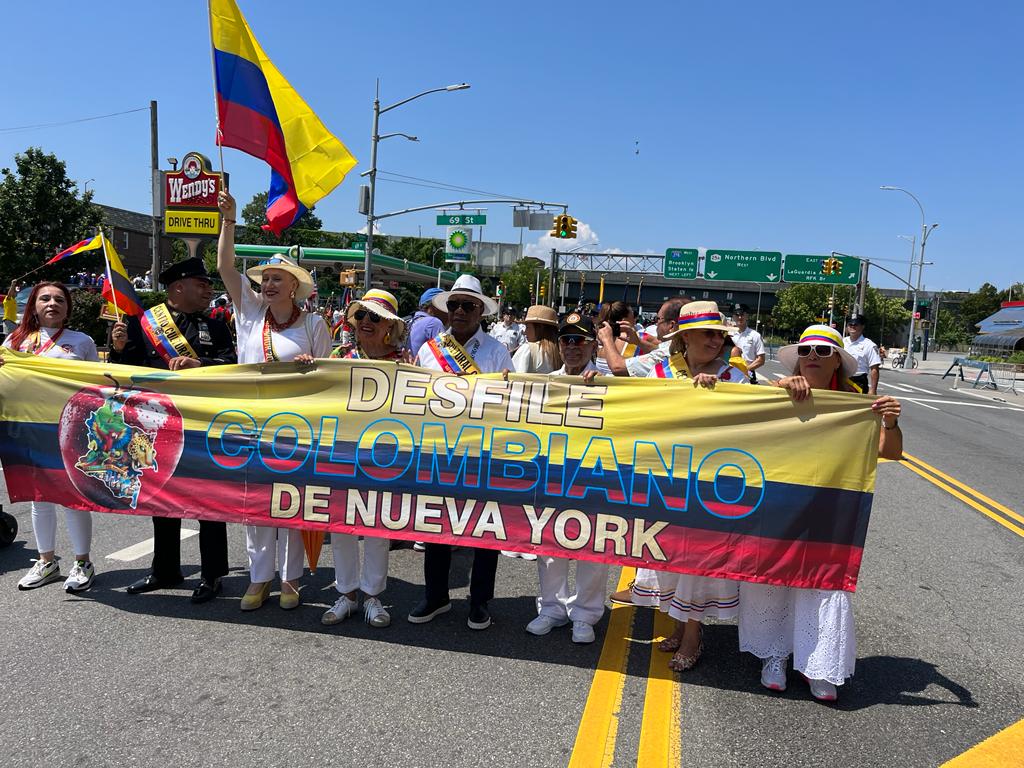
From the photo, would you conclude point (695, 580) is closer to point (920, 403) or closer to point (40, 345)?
point (40, 345)

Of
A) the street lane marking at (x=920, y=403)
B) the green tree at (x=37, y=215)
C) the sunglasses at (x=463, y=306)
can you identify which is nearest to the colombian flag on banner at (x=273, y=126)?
the sunglasses at (x=463, y=306)

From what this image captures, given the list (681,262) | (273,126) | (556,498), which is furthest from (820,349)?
(681,262)

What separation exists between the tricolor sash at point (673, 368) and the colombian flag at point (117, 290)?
352 cm

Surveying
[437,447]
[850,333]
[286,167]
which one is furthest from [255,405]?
[850,333]

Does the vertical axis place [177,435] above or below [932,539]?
above

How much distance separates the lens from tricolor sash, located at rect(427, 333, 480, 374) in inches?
163

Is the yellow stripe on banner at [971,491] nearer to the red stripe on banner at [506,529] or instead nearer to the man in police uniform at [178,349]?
the red stripe on banner at [506,529]

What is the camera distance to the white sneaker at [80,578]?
422 centimetres

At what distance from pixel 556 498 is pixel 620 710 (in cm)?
106

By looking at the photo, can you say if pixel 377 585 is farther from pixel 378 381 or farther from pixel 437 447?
pixel 378 381

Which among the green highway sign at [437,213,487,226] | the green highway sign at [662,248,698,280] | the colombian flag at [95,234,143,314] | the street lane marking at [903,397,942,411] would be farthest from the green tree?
the green highway sign at [662,248,698,280]

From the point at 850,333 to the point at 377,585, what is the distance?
953cm

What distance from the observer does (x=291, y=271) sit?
13.6ft

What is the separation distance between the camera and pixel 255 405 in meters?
4.10
